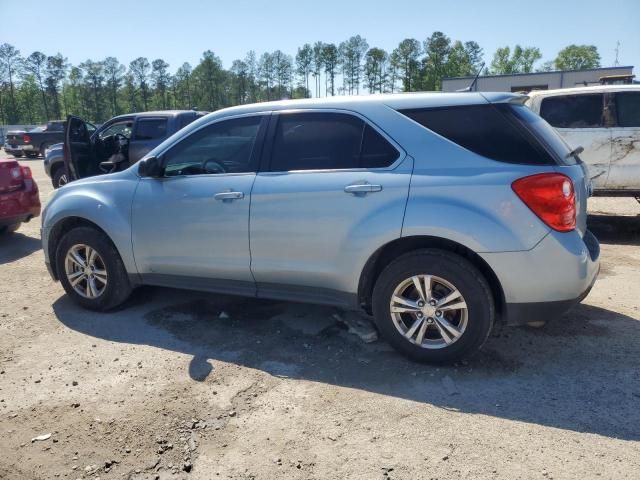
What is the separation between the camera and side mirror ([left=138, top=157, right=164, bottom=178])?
4.19 meters

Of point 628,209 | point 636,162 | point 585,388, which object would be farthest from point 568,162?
point 628,209

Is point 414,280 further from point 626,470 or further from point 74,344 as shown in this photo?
point 74,344

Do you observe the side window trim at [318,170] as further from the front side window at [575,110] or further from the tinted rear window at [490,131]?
the front side window at [575,110]

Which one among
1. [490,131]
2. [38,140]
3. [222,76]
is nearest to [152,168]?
[490,131]

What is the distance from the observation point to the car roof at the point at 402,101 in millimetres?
3369

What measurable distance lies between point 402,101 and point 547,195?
1.16 metres

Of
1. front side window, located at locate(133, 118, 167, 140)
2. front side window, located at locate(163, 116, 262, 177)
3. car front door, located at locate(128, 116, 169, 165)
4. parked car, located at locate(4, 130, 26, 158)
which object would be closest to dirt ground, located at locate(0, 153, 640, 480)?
front side window, located at locate(163, 116, 262, 177)

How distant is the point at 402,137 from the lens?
3.42 m

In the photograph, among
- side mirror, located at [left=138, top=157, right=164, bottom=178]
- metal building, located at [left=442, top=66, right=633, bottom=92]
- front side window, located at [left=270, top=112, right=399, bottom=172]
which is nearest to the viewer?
front side window, located at [left=270, top=112, right=399, bottom=172]

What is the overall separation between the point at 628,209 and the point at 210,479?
9182 mm

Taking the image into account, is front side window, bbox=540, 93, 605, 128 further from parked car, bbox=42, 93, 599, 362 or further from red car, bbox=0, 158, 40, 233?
red car, bbox=0, 158, 40, 233

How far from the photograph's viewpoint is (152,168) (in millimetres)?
4188

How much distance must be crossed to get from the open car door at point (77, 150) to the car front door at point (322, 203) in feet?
13.7

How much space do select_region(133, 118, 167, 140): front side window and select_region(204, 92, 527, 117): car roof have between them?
603 centimetres
